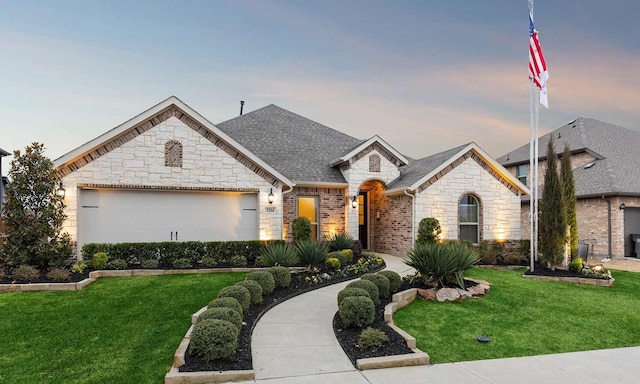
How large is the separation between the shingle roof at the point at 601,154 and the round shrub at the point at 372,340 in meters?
15.0

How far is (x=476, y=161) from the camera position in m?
16.7

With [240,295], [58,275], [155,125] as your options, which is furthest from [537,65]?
[58,275]

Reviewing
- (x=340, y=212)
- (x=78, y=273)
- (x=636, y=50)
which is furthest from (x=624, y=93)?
(x=78, y=273)

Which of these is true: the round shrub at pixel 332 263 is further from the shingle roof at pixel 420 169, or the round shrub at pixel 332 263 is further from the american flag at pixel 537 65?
the american flag at pixel 537 65

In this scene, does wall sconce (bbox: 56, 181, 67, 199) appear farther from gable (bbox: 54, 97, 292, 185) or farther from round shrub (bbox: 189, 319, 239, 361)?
round shrub (bbox: 189, 319, 239, 361)

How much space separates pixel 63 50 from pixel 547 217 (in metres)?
19.0

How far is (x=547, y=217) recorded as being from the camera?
13.3 metres

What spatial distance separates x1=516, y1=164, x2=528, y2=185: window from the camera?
81.0 ft

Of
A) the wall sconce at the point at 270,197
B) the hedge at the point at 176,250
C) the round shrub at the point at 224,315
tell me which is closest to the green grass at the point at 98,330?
the round shrub at the point at 224,315

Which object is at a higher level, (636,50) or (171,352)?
(636,50)

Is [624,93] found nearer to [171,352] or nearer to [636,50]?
[636,50]

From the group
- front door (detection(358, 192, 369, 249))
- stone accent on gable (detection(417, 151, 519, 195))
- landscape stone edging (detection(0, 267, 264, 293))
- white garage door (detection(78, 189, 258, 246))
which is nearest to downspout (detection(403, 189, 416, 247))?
stone accent on gable (detection(417, 151, 519, 195))

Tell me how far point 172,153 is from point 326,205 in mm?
Result: 6887

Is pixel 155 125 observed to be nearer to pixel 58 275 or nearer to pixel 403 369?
pixel 58 275
